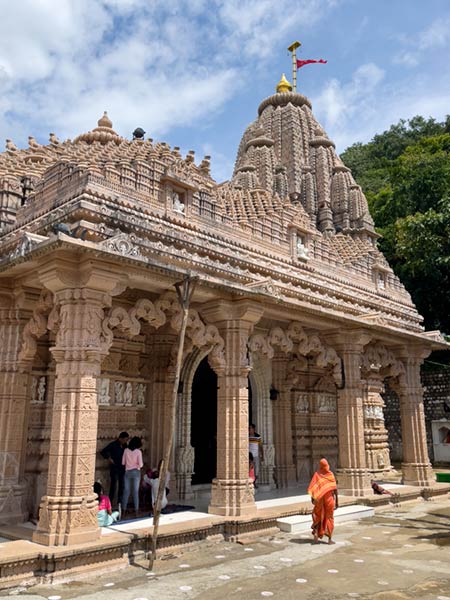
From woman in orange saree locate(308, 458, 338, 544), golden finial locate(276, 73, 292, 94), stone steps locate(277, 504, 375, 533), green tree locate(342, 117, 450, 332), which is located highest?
golden finial locate(276, 73, 292, 94)

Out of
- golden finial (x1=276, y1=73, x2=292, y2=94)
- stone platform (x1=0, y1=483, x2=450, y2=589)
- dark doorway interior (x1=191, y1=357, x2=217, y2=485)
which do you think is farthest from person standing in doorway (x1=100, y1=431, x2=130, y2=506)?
golden finial (x1=276, y1=73, x2=292, y2=94)

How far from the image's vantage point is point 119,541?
680cm

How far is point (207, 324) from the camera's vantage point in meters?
9.51

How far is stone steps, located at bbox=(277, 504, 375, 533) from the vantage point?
9.07 meters

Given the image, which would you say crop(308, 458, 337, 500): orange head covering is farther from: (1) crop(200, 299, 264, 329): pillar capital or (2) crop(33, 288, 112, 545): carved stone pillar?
(2) crop(33, 288, 112, 545): carved stone pillar

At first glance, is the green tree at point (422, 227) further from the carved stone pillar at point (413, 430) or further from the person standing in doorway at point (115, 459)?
the person standing in doorway at point (115, 459)

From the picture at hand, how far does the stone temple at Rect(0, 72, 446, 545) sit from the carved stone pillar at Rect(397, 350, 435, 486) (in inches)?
1.5

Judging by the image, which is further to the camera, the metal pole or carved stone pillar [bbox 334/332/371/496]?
carved stone pillar [bbox 334/332/371/496]

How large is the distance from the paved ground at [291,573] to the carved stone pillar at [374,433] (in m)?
8.30

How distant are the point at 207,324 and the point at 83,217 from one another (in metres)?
2.95

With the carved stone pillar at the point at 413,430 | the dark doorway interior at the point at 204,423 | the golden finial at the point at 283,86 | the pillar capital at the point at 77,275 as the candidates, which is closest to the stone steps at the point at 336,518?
the dark doorway interior at the point at 204,423

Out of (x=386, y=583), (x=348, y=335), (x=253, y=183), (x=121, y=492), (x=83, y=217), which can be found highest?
(x=253, y=183)

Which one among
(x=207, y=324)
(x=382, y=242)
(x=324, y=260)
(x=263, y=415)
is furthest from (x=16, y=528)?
(x=382, y=242)

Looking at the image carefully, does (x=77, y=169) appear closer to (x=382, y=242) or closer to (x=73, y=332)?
(x=73, y=332)
